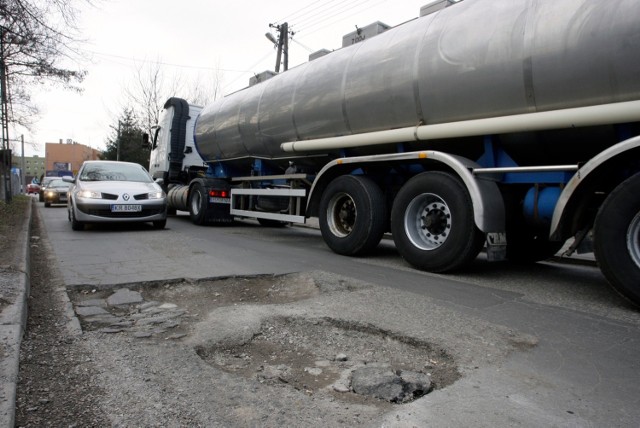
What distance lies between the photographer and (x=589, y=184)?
394cm

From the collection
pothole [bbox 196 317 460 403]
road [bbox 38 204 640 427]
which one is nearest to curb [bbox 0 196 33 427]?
road [bbox 38 204 640 427]

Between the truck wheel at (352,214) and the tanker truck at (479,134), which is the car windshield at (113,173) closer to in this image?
the tanker truck at (479,134)

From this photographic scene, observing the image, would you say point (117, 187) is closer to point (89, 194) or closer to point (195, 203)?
point (89, 194)

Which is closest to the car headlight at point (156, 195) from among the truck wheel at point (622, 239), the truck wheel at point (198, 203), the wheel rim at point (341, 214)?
the truck wheel at point (198, 203)

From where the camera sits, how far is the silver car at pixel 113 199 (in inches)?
334

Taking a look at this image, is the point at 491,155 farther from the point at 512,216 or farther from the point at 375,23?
the point at 375,23

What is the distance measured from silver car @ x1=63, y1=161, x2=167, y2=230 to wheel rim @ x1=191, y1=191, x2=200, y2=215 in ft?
5.22

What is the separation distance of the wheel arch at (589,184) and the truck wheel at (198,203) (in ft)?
26.9

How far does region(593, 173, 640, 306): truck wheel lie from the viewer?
3.48 m

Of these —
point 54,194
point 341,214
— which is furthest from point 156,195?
point 54,194

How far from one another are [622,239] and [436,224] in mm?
1987

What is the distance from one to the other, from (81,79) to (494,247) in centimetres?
1221

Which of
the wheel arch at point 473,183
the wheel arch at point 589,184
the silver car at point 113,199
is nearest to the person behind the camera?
the wheel arch at point 589,184

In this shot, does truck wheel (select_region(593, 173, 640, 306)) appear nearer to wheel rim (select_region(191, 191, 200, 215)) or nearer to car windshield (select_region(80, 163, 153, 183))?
car windshield (select_region(80, 163, 153, 183))
